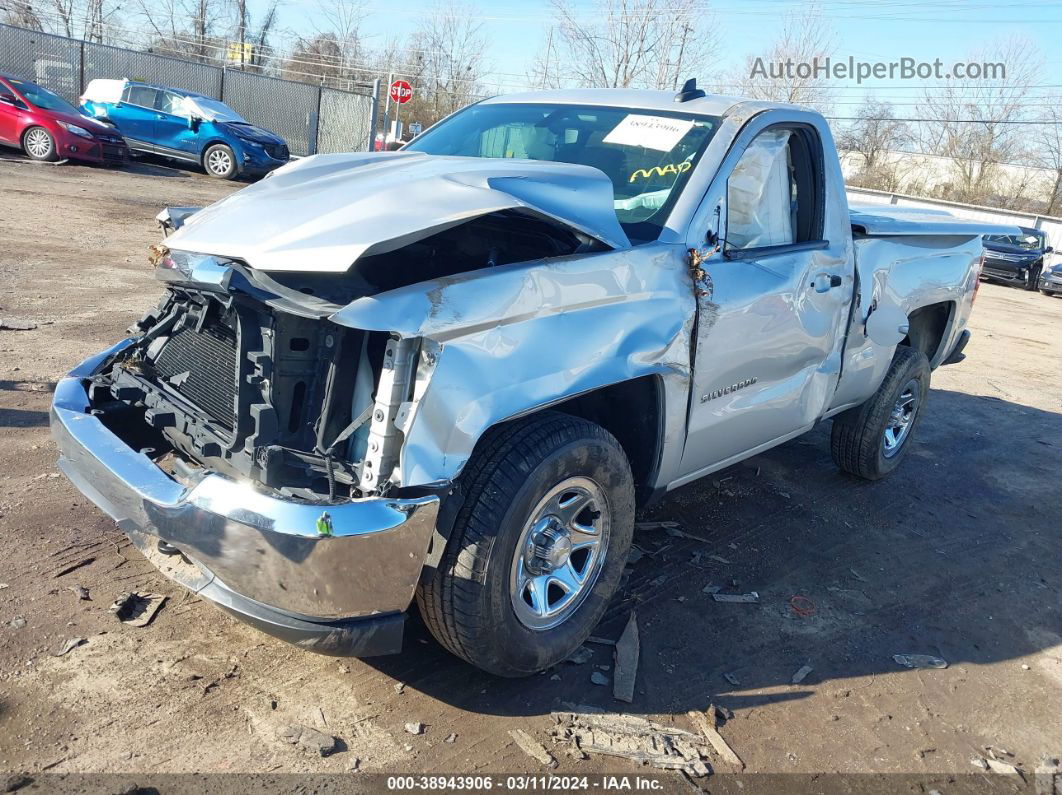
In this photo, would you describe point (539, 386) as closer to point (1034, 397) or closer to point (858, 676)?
point (858, 676)

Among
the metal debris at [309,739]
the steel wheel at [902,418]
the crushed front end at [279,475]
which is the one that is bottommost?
the metal debris at [309,739]

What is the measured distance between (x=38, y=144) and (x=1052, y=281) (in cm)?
2259

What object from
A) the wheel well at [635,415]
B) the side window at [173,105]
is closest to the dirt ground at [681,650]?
the wheel well at [635,415]

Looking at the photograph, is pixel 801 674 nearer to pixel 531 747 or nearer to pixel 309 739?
pixel 531 747

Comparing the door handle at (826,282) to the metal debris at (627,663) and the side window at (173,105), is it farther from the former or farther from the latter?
the side window at (173,105)

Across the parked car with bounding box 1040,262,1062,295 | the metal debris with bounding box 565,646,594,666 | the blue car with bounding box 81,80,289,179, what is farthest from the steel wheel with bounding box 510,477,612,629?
the parked car with bounding box 1040,262,1062,295

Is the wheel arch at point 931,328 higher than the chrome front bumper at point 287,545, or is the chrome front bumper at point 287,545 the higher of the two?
the wheel arch at point 931,328

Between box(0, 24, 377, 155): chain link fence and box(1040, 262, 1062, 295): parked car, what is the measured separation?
55.2 ft

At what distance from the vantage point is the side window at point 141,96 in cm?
1903

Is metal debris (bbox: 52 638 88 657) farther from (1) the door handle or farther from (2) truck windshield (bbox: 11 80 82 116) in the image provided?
(2) truck windshield (bbox: 11 80 82 116)

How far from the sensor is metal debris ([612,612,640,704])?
3.12 metres

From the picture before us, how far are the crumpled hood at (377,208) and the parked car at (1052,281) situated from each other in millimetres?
21554

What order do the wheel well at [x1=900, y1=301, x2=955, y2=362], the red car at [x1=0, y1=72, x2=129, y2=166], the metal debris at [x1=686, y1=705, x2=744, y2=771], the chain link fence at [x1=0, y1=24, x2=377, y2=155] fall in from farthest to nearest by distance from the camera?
1. the chain link fence at [x1=0, y1=24, x2=377, y2=155]
2. the red car at [x1=0, y1=72, x2=129, y2=166]
3. the wheel well at [x1=900, y1=301, x2=955, y2=362]
4. the metal debris at [x1=686, y1=705, x2=744, y2=771]

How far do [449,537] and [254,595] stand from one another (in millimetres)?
597
